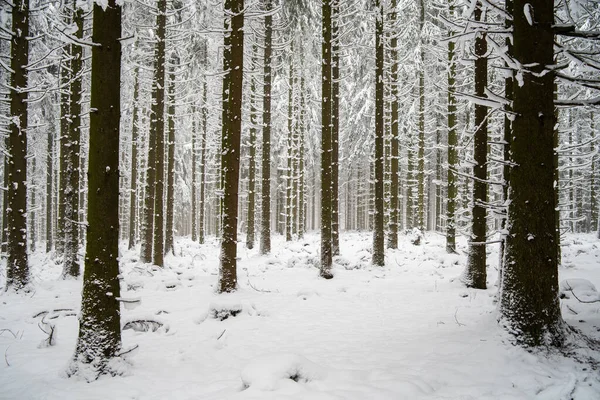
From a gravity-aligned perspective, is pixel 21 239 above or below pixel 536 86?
below

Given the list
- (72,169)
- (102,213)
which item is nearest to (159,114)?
(72,169)

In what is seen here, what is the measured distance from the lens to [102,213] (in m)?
4.06

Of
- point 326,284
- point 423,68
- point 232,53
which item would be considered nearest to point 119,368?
point 326,284

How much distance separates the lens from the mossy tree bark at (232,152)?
7691 mm

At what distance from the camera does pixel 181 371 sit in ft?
13.4

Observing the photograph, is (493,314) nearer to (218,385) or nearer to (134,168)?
(218,385)

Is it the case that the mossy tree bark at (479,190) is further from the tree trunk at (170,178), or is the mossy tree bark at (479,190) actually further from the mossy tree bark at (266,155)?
the tree trunk at (170,178)

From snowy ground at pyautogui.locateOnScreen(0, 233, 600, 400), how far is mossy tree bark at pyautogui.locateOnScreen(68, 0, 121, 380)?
1.55 ft

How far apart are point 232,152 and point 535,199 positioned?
613 cm

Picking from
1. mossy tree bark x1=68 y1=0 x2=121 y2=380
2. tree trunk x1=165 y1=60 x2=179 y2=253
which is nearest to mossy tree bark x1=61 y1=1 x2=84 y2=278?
tree trunk x1=165 y1=60 x2=179 y2=253

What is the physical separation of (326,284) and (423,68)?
1286cm

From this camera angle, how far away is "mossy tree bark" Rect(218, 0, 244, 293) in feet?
25.2

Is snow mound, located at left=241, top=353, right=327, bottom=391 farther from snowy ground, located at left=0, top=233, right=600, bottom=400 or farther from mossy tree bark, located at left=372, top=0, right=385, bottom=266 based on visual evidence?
mossy tree bark, located at left=372, top=0, right=385, bottom=266

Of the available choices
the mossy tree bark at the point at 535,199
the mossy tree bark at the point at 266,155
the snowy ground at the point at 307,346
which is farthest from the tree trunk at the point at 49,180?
the mossy tree bark at the point at 535,199
